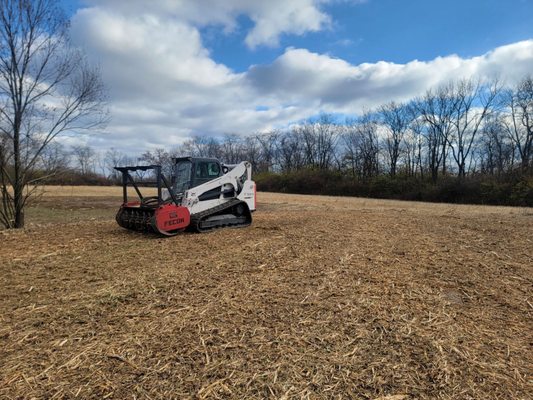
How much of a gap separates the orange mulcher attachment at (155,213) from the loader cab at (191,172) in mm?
660

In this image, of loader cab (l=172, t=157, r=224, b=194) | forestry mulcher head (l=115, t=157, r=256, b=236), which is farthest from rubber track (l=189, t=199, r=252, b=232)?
loader cab (l=172, t=157, r=224, b=194)

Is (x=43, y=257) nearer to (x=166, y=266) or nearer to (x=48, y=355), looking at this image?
(x=166, y=266)

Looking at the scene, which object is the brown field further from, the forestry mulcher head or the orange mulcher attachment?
the forestry mulcher head

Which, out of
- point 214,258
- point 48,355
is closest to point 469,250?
point 214,258

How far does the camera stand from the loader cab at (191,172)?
35.4ft

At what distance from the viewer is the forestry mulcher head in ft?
31.6

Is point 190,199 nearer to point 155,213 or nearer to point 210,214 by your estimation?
point 210,214

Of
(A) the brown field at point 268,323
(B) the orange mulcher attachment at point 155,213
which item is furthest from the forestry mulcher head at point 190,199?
(A) the brown field at point 268,323

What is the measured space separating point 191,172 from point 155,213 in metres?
1.97

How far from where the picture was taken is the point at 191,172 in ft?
35.3

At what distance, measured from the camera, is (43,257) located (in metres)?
7.14

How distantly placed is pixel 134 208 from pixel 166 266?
4.38m

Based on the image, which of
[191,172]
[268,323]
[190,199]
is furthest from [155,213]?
[268,323]

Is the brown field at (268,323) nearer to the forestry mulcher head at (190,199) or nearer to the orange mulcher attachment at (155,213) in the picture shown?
the orange mulcher attachment at (155,213)
